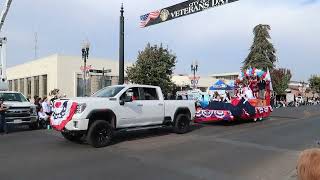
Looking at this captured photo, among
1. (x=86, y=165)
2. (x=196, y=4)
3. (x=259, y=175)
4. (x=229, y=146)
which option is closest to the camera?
(x=259, y=175)

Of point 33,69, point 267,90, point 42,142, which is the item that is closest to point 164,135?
point 42,142

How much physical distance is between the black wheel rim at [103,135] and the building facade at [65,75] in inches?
978

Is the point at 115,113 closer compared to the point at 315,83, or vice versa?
the point at 115,113

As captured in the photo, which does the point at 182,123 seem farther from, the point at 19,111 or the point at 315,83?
the point at 315,83

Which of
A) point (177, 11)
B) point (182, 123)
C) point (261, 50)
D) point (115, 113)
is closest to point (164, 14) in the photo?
point (177, 11)

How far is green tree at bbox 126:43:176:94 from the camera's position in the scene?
4109 cm

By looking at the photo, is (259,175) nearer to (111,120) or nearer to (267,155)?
(267,155)

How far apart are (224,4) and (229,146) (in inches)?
253

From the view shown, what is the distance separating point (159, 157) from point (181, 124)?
17.9ft

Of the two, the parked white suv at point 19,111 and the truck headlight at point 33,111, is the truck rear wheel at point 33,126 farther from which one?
the truck headlight at point 33,111

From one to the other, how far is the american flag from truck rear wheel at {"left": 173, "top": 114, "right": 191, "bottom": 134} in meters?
6.73

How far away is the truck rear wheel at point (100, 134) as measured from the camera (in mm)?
12836

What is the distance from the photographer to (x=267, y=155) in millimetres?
11820

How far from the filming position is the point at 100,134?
1304cm
